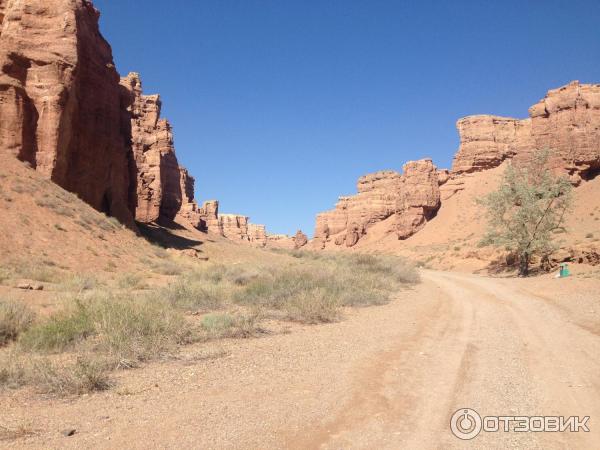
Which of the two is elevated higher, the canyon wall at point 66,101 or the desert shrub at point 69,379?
the canyon wall at point 66,101

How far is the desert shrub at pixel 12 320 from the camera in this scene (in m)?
6.86

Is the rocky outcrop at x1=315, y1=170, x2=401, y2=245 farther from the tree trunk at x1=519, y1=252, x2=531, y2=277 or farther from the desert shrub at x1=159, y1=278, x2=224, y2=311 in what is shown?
the desert shrub at x1=159, y1=278, x2=224, y2=311

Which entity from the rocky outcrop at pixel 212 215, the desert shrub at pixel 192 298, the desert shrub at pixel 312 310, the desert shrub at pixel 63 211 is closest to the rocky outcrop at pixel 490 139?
the rocky outcrop at pixel 212 215

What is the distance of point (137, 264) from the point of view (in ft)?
66.8

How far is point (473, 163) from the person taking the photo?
→ 229ft

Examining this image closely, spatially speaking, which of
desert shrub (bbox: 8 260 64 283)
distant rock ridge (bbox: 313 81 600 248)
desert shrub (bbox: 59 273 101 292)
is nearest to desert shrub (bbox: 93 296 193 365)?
desert shrub (bbox: 59 273 101 292)

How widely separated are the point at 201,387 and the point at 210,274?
13.4 meters

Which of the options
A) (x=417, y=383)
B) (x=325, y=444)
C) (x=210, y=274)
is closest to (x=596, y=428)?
(x=417, y=383)

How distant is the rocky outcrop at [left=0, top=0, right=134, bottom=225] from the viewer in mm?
22609

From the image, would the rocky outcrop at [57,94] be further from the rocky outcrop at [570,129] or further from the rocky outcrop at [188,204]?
the rocky outcrop at [570,129]

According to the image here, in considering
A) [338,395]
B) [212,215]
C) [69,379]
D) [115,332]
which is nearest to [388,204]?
[212,215]

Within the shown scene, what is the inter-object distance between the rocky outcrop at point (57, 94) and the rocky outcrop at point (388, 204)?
5301 centimetres

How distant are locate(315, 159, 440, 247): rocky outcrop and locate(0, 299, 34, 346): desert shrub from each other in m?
65.8

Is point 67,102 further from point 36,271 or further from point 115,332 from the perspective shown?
point 115,332
